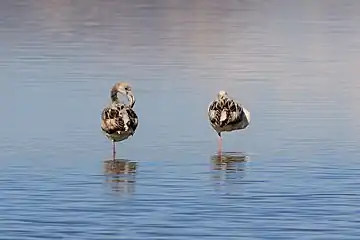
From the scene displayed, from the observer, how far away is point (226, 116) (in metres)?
16.3

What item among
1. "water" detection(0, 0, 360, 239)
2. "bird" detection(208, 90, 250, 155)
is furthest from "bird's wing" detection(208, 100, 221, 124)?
"water" detection(0, 0, 360, 239)

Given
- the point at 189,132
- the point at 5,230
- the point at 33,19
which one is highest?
the point at 33,19

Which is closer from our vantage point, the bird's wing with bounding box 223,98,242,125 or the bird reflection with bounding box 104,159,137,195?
the bird reflection with bounding box 104,159,137,195

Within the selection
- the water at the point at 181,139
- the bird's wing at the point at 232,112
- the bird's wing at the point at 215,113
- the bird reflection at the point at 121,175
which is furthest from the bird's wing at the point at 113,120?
the bird's wing at the point at 232,112

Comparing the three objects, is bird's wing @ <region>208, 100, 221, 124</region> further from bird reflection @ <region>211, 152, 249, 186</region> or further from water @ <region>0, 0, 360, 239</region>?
bird reflection @ <region>211, 152, 249, 186</region>

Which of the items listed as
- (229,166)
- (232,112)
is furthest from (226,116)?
(229,166)

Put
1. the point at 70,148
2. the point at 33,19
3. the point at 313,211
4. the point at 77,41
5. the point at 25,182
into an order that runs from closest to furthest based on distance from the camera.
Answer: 1. the point at 313,211
2. the point at 25,182
3. the point at 70,148
4. the point at 77,41
5. the point at 33,19

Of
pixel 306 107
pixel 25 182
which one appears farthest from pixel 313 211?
pixel 306 107

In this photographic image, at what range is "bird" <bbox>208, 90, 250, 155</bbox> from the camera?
16266mm

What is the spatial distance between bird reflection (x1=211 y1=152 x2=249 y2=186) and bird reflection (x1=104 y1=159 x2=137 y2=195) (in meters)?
0.80

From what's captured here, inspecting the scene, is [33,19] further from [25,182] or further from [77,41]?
[25,182]

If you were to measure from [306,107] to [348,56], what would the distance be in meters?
7.57

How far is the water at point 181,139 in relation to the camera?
11406mm

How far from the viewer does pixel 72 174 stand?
13.8 meters
